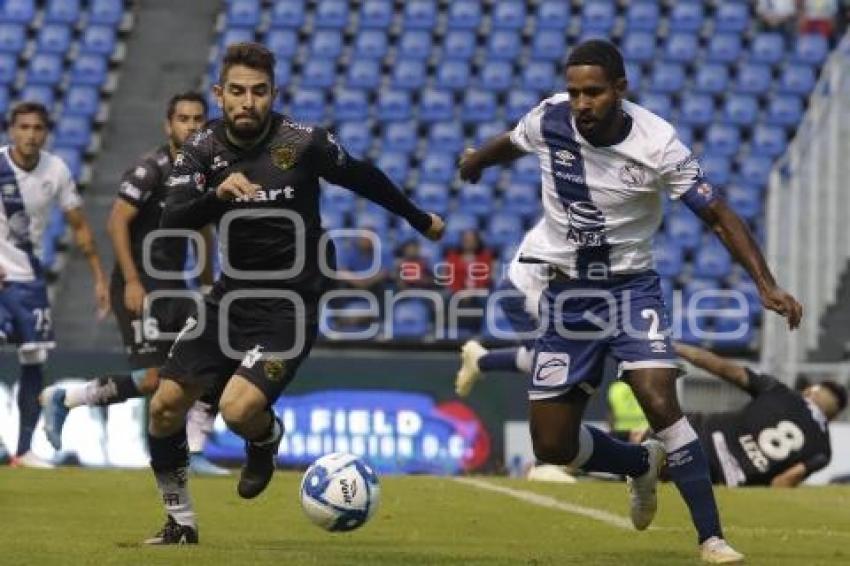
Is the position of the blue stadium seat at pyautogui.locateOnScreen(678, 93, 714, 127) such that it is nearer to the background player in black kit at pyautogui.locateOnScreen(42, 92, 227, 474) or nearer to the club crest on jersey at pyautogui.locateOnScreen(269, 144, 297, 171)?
the background player in black kit at pyautogui.locateOnScreen(42, 92, 227, 474)

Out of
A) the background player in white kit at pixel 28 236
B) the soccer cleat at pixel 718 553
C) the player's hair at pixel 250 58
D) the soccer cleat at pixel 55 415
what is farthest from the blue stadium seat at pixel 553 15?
the soccer cleat at pixel 718 553

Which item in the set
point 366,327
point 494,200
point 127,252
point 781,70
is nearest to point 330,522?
point 127,252

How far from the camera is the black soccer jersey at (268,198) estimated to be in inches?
329

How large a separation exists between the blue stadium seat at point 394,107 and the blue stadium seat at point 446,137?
0.47 m

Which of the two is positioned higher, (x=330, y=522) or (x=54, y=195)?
(x=54, y=195)

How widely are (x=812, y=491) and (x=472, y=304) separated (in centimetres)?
706

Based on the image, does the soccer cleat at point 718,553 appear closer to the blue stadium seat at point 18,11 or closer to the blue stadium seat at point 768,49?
the blue stadium seat at point 768,49

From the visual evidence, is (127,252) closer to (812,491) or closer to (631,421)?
(812,491)

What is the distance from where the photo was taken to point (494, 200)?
926 inches

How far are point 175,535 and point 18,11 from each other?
1917 centimetres

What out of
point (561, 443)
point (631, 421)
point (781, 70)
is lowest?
point (631, 421)

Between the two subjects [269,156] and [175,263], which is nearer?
[269,156]

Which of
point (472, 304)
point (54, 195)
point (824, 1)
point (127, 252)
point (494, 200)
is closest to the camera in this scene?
point (127, 252)

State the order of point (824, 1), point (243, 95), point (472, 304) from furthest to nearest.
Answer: point (824, 1) → point (472, 304) → point (243, 95)
